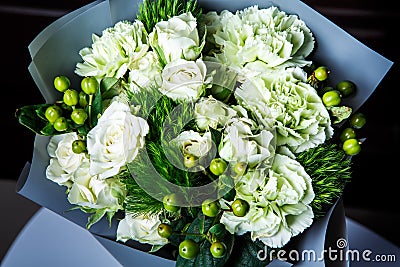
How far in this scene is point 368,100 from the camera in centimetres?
202

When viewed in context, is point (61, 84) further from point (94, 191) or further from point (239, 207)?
point (239, 207)

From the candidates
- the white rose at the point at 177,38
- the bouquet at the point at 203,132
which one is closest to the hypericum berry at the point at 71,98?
the bouquet at the point at 203,132

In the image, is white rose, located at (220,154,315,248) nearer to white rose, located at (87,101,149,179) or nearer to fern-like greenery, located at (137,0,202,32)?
white rose, located at (87,101,149,179)

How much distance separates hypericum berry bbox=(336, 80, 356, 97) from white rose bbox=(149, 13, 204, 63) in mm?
191

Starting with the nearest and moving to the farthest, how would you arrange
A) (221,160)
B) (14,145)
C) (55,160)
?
(221,160), (55,160), (14,145)

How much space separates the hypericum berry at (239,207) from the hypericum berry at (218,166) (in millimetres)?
39

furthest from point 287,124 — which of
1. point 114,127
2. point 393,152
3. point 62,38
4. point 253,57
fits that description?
point 393,152

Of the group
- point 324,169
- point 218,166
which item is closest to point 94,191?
point 218,166

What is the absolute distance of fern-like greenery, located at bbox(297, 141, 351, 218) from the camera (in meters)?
0.72

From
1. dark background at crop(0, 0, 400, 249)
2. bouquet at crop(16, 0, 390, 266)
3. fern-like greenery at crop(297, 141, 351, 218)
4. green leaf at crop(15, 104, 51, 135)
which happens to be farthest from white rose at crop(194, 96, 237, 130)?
dark background at crop(0, 0, 400, 249)

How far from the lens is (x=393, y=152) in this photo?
79.1 inches

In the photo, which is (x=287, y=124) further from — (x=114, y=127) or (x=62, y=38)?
(x=62, y=38)

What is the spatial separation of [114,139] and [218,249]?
0.17 m

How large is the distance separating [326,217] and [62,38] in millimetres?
424
